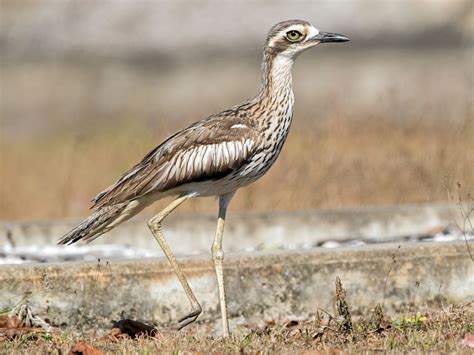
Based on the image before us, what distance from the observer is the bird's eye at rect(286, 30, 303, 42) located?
729 centimetres

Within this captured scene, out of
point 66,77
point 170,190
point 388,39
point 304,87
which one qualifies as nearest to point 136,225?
point 170,190

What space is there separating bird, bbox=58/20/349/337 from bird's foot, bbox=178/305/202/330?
0.28m

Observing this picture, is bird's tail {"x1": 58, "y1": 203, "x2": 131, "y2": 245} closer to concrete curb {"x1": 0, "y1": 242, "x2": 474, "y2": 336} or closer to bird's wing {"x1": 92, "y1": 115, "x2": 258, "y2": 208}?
bird's wing {"x1": 92, "y1": 115, "x2": 258, "y2": 208}

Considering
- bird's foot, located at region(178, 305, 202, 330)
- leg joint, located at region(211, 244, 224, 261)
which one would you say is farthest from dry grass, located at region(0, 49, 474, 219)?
bird's foot, located at region(178, 305, 202, 330)

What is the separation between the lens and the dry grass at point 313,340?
18.7 ft

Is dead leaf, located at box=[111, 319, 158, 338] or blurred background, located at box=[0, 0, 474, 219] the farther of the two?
blurred background, located at box=[0, 0, 474, 219]

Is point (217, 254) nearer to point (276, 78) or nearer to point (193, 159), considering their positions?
point (193, 159)

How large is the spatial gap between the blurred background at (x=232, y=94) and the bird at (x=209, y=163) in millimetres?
3039

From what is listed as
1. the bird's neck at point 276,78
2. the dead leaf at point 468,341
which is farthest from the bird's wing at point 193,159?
the dead leaf at point 468,341

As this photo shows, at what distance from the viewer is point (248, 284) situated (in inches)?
268

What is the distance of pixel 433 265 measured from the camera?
6.88 m

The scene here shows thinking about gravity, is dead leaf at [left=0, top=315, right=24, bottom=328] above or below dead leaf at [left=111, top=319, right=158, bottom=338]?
above

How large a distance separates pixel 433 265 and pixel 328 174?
12.8ft

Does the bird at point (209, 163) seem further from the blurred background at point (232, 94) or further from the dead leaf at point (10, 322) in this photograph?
the blurred background at point (232, 94)
